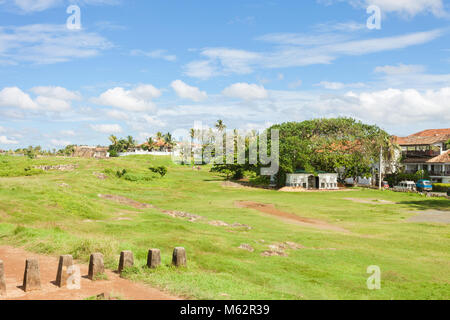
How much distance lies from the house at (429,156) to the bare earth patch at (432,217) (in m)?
40.8

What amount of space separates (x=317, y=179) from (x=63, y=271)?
2826 inches

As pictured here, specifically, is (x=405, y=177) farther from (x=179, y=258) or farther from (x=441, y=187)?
(x=179, y=258)

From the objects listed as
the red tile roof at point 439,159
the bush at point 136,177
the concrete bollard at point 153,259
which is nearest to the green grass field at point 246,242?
the concrete bollard at point 153,259

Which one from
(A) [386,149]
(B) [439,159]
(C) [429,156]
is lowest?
(B) [439,159]

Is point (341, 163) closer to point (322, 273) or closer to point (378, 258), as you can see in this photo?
point (378, 258)

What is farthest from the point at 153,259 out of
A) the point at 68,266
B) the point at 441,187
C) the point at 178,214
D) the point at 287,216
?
the point at 441,187

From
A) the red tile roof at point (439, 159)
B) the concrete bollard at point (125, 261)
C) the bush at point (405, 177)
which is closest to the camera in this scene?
the concrete bollard at point (125, 261)

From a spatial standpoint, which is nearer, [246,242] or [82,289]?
[82,289]

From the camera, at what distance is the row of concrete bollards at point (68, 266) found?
44.6 feet

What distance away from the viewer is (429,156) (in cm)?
8781

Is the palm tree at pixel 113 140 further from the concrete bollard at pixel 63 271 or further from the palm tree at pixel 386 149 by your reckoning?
the concrete bollard at pixel 63 271

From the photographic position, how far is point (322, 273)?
1923 cm

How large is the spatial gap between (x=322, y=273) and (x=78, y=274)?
11.2 metres
